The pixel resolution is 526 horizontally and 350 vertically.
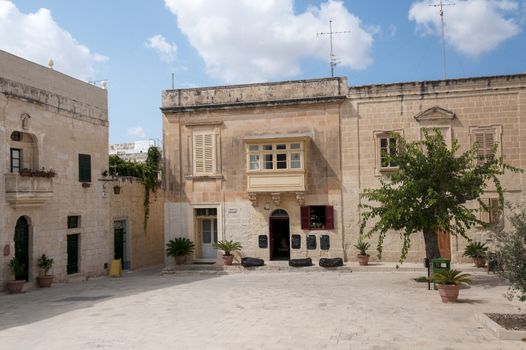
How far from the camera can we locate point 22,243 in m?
18.1

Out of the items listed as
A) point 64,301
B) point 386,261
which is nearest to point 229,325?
point 64,301

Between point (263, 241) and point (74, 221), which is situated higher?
point (74, 221)

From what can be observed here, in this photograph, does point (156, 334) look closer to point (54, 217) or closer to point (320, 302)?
point (320, 302)

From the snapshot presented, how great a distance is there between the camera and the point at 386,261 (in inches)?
859

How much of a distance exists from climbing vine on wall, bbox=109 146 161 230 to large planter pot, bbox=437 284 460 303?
15.9 m

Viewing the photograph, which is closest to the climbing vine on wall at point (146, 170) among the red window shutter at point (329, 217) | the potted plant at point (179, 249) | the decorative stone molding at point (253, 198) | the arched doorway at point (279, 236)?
the potted plant at point (179, 249)

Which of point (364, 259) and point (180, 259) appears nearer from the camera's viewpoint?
point (364, 259)

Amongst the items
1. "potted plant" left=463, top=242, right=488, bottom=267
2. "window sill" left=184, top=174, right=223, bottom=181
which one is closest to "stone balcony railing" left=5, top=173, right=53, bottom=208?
"window sill" left=184, top=174, right=223, bottom=181

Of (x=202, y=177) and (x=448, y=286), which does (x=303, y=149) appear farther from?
(x=448, y=286)

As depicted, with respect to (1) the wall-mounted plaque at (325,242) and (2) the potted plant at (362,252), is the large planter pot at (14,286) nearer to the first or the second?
(1) the wall-mounted plaque at (325,242)

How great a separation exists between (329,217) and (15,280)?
12454mm

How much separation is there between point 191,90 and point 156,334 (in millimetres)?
14940

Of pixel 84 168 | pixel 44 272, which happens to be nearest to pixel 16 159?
pixel 84 168

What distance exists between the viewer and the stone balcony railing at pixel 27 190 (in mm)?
17219
